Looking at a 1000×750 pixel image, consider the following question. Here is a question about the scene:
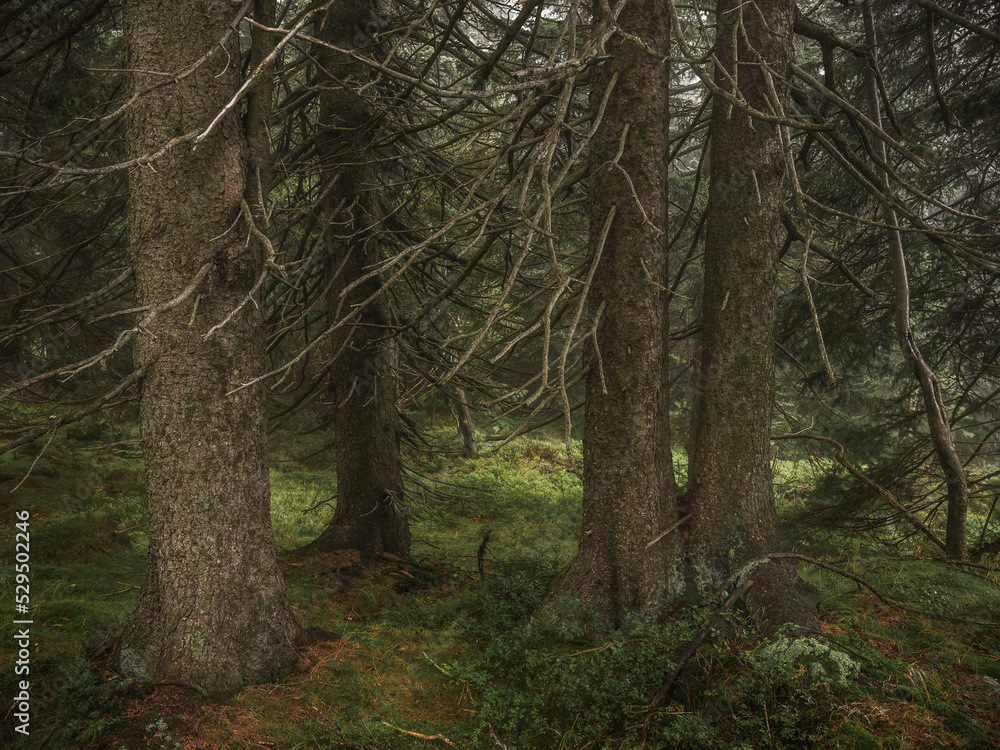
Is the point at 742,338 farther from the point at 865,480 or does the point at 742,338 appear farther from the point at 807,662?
the point at 807,662

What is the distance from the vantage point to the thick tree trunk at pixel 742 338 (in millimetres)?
4582

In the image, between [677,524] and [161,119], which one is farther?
[677,524]

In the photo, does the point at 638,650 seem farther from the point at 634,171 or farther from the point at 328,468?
the point at 328,468

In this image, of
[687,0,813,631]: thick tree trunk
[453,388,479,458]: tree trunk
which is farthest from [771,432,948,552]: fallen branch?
[453,388,479,458]: tree trunk

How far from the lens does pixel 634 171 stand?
4375mm

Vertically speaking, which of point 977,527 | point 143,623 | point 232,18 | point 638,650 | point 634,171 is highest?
point 232,18

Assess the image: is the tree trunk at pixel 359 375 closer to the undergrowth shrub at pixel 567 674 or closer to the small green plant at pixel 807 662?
the undergrowth shrub at pixel 567 674

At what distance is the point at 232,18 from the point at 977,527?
14.8 m

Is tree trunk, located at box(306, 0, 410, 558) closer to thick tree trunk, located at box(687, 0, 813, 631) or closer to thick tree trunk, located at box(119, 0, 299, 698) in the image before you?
thick tree trunk, located at box(119, 0, 299, 698)

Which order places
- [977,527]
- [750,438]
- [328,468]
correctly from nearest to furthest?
[750,438] → [977,527] → [328,468]

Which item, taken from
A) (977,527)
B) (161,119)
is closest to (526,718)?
(161,119)

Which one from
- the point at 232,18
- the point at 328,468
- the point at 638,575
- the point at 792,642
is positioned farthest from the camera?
the point at 328,468

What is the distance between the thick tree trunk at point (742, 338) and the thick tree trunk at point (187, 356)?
3.32 metres

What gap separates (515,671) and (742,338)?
9.47 feet
